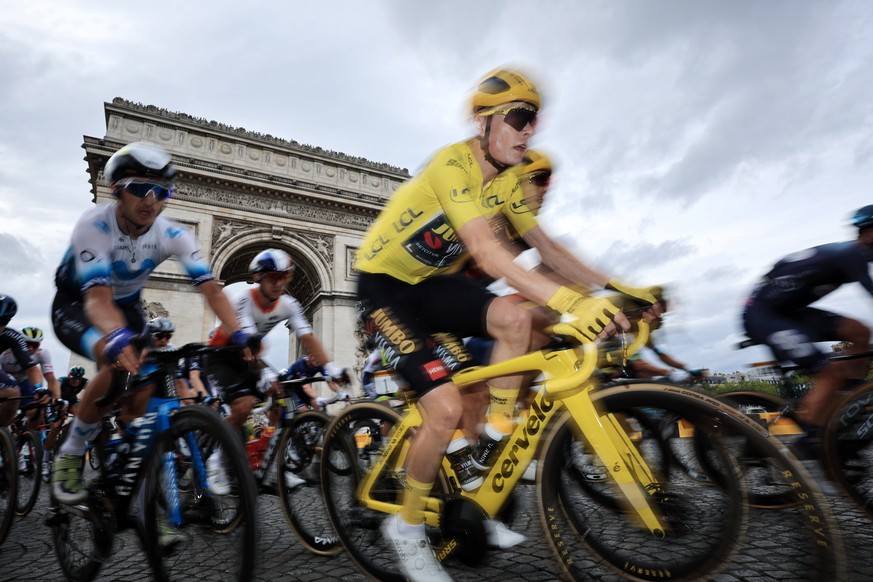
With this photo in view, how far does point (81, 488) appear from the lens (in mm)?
2418

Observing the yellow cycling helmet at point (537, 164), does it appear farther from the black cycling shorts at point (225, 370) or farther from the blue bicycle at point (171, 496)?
the black cycling shorts at point (225, 370)

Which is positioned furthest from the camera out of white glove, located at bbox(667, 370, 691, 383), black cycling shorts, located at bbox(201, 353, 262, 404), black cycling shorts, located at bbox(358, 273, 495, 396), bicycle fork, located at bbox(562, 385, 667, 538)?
black cycling shorts, located at bbox(201, 353, 262, 404)

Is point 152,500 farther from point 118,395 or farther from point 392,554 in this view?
point 392,554

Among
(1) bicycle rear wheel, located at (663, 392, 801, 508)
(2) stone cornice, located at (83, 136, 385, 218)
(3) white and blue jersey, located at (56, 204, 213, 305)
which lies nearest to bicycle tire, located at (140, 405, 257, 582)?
(3) white and blue jersey, located at (56, 204, 213, 305)

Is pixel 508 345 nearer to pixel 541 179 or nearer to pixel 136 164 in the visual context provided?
pixel 541 179

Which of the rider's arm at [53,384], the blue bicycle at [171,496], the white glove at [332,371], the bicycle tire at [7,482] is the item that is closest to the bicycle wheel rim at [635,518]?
the blue bicycle at [171,496]

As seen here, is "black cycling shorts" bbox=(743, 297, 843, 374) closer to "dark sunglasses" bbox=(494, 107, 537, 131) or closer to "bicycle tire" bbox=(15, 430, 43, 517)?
"dark sunglasses" bbox=(494, 107, 537, 131)

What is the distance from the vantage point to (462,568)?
2.27m

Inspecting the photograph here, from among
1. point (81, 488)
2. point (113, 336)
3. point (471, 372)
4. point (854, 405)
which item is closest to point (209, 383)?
point (81, 488)

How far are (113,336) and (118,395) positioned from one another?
0.53 m

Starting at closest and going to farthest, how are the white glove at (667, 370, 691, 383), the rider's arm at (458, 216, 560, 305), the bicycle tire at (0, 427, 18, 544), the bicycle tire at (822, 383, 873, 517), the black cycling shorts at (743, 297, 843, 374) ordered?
the rider's arm at (458, 216, 560, 305)
the bicycle tire at (822, 383, 873, 517)
the black cycling shorts at (743, 297, 843, 374)
the bicycle tire at (0, 427, 18, 544)
the white glove at (667, 370, 691, 383)

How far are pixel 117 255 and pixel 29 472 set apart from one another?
3342 millimetres

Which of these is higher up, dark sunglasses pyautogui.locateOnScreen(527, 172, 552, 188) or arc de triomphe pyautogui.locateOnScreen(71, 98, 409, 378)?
arc de triomphe pyautogui.locateOnScreen(71, 98, 409, 378)

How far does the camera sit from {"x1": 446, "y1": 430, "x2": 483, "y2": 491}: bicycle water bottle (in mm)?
1886
